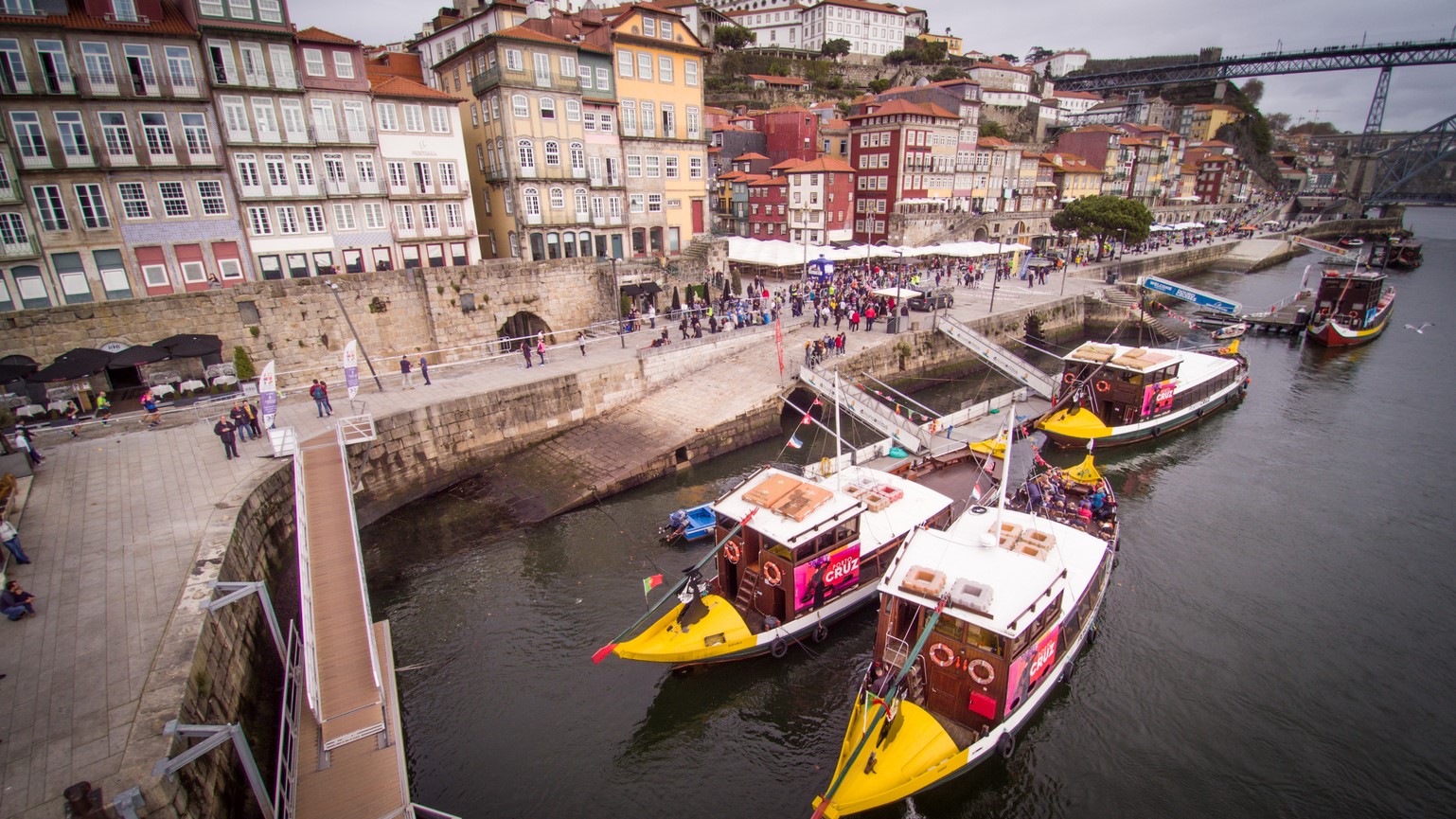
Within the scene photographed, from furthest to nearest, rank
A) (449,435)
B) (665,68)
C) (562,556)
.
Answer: (665,68)
(449,435)
(562,556)

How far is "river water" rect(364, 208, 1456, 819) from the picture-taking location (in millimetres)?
13578

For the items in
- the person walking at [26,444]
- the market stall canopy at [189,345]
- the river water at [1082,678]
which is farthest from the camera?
the market stall canopy at [189,345]

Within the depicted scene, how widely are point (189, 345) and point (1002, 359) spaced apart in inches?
1569

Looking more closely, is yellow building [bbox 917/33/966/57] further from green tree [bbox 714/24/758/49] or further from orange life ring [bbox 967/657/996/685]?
orange life ring [bbox 967/657/996/685]

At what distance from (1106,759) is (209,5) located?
45.1 metres

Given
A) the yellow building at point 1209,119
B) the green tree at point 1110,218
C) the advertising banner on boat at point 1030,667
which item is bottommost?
the advertising banner on boat at point 1030,667

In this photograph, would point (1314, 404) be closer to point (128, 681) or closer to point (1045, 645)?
point (1045, 645)

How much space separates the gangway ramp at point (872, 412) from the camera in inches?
1061

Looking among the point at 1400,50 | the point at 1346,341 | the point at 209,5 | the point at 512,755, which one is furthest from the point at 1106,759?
the point at 1400,50

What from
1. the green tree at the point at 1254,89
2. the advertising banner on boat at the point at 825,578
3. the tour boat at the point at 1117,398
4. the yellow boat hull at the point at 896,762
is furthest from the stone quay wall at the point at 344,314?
the green tree at the point at 1254,89

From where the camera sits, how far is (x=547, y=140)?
39.4m

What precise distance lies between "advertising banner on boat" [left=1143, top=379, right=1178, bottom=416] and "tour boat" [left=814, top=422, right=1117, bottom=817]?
18237 millimetres

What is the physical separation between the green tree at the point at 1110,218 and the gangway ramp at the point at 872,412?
51252 millimetres

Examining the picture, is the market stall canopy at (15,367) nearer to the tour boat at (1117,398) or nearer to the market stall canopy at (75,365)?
the market stall canopy at (75,365)
